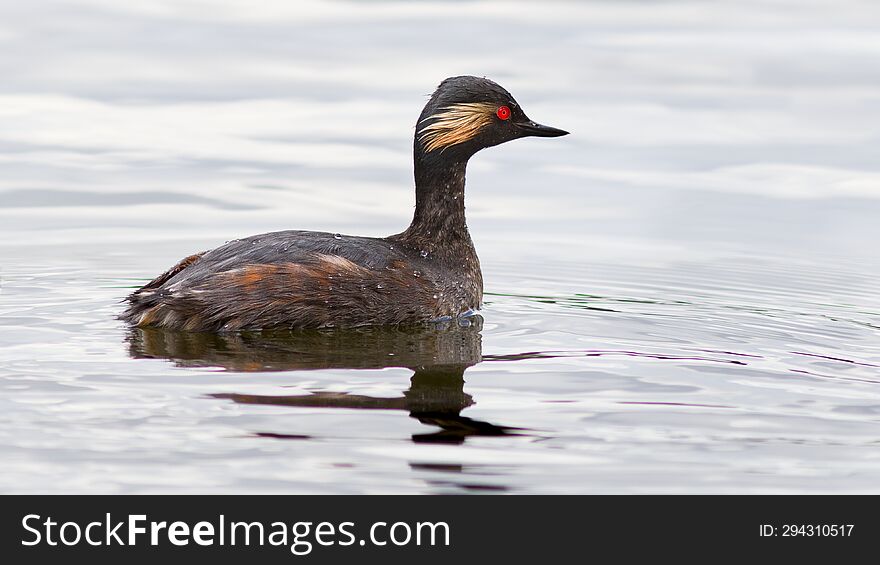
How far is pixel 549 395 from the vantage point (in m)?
7.70

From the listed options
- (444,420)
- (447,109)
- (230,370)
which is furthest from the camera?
(447,109)

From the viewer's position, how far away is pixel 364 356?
872 cm

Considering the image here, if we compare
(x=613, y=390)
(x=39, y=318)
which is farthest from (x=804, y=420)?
(x=39, y=318)

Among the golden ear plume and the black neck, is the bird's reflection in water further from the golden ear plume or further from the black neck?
the golden ear plume

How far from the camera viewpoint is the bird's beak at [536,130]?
11.1m

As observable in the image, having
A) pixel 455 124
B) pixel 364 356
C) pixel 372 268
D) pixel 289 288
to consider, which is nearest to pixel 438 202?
pixel 455 124

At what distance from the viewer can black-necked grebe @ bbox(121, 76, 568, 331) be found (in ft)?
31.1

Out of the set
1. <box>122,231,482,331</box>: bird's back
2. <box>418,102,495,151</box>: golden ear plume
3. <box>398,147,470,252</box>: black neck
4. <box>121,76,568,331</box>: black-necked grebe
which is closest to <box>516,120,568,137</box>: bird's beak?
<box>121,76,568,331</box>: black-necked grebe

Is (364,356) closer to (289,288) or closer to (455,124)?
(289,288)

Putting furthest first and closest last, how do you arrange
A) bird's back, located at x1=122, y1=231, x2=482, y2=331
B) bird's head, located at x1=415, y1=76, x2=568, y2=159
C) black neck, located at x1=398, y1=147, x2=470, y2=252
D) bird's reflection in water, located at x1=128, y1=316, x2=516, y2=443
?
black neck, located at x1=398, y1=147, x2=470, y2=252 < bird's head, located at x1=415, y1=76, x2=568, y2=159 < bird's back, located at x1=122, y1=231, x2=482, y2=331 < bird's reflection in water, located at x1=128, y1=316, x2=516, y2=443

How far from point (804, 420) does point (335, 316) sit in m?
3.53

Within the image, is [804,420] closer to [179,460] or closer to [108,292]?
[179,460]

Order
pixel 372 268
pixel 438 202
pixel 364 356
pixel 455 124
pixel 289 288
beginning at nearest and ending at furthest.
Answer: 1. pixel 364 356
2. pixel 289 288
3. pixel 372 268
4. pixel 455 124
5. pixel 438 202

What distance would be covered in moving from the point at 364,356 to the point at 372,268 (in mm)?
1279
